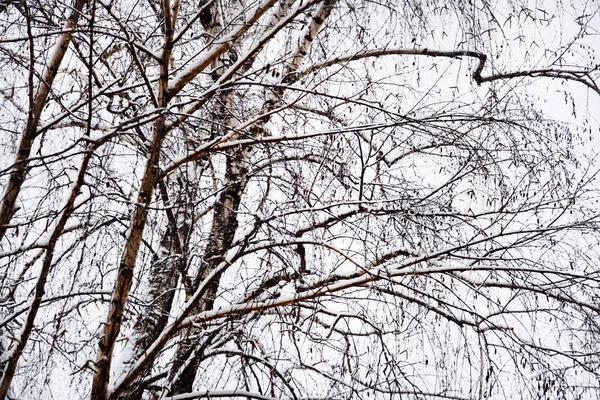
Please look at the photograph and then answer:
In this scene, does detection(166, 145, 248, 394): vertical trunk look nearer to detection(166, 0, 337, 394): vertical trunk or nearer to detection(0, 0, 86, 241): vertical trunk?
detection(166, 0, 337, 394): vertical trunk

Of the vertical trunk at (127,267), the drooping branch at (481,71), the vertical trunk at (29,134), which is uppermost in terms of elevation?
the drooping branch at (481,71)

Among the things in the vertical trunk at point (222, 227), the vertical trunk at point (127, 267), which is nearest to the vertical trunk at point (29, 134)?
the vertical trunk at point (127, 267)

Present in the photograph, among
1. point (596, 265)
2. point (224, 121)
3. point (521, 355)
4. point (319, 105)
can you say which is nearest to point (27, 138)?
point (224, 121)

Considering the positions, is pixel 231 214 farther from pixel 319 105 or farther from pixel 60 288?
pixel 60 288

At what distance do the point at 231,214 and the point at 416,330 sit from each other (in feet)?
4.57

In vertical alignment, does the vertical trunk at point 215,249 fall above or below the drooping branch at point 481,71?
below

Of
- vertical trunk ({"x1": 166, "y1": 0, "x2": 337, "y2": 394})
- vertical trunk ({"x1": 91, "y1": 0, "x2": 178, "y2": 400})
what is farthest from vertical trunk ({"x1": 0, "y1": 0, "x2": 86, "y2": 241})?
vertical trunk ({"x1": 166, "y1": 0, "x2": 337, "y2": 394})

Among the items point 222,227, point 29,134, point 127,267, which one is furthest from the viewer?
point 222,227

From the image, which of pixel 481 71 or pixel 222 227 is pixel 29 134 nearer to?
pixel 222 227

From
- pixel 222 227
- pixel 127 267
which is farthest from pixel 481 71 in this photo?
pixel 127 267

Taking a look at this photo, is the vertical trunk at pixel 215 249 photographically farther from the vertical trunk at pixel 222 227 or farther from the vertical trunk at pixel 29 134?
the vertical trunk at pixel 29 134

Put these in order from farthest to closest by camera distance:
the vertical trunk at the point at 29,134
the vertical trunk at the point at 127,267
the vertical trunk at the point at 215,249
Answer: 1. the vertical trunk at the point at 215,249
2. the vertical trunk at the point at 29,134
3. the vertical trunk at the point at 127,267

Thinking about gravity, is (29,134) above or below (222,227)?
above

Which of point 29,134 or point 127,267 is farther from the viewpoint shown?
point 29,134
